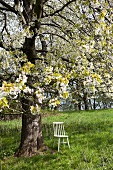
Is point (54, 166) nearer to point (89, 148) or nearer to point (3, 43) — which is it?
point (89, 148)

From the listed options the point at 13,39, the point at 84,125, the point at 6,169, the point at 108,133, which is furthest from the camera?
the point at 84,125

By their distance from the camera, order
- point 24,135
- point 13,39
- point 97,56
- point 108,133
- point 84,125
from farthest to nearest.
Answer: point 84,125 → point 108,133 → point 24,135 → point 97,56 → point 13,39

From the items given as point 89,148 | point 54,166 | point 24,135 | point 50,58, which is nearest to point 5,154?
point 24,135

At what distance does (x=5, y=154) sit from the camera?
764cm

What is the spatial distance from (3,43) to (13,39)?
0.28 metres

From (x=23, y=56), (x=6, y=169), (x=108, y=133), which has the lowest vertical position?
(x=6, y=169)

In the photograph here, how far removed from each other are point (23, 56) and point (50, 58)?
1.26m

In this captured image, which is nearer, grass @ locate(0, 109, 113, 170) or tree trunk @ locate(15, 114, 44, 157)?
grass @ locate(0, 109, 113, 170)

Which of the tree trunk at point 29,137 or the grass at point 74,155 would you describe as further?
the tree trunk at point 29,137

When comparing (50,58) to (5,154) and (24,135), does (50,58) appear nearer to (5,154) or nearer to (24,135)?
(24,135)

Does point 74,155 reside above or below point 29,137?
below

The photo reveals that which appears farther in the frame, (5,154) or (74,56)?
(5,154)

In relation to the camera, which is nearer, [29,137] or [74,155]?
[74,155]

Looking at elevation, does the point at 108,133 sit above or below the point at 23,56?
below
